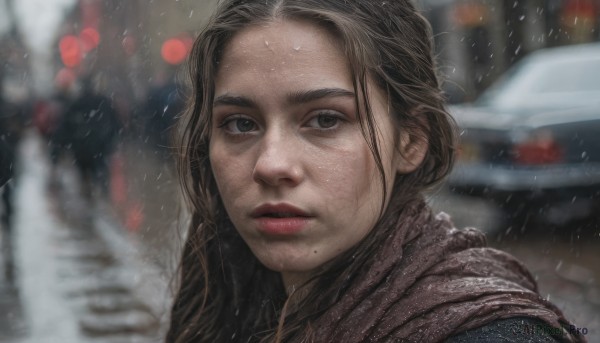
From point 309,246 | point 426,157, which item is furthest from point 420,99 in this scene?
point 309,246

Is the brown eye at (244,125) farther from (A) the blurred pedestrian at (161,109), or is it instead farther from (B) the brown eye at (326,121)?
(A) the blurred pedestrian at (161,109)

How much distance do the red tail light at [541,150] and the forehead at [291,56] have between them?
639 cm

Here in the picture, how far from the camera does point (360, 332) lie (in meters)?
1.62

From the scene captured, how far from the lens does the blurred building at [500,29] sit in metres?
20.9

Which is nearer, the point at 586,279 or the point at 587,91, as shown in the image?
the point at 586,279

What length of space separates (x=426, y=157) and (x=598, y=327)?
13.4 feet

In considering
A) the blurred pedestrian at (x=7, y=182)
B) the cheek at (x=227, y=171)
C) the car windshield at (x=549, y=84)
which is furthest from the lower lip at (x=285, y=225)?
the car windshield at (x=549, y=84)

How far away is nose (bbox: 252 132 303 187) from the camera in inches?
66.4

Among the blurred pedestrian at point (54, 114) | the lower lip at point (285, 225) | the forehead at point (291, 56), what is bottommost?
the blurred pedestrian at point (54, 114)

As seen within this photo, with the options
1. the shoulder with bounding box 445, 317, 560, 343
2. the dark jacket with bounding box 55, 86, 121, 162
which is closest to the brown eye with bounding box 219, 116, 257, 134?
the shoulder with bounding box 445, 317, 560, 343

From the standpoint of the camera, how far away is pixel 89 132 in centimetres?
1400

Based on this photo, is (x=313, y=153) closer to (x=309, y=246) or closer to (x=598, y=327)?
(x=309, y=246)

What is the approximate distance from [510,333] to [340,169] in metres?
0.49

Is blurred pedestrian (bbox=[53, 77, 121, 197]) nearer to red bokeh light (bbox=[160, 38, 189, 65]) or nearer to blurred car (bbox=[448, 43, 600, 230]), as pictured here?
blurred car (bbox=[448, 43, 600, 230])
